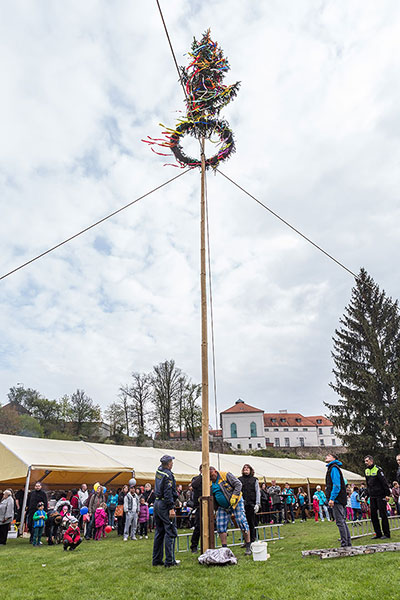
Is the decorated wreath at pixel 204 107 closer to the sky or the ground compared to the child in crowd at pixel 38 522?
closer to the sky

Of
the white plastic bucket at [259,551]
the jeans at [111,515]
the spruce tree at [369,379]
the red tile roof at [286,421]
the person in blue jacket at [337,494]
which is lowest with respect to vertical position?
the white plastic bucket at [259,551]

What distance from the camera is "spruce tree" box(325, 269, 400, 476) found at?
1149 inches

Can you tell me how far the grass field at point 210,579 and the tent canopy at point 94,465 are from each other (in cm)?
392

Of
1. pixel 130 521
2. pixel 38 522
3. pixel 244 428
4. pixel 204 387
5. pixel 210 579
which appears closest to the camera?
pixel 210 579

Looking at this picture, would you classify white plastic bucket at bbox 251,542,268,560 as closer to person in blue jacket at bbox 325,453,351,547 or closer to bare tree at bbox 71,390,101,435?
person in blue jacket at bbox 325,453,351,547

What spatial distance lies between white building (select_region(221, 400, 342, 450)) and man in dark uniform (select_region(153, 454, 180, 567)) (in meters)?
75.0

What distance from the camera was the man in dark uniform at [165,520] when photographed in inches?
274

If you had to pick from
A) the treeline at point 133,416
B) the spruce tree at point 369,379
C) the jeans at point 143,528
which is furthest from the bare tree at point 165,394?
the jeans at point 143,528

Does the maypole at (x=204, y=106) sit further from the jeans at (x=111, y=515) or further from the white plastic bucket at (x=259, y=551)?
the jeans at (x=111, y=515)

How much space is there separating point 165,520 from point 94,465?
33.7ft

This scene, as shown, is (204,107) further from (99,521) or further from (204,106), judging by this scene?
(99,521)

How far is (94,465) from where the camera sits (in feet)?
53.9

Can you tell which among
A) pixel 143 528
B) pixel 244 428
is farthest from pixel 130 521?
pixel 244 428

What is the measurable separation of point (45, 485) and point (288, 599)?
17352 millimetres
